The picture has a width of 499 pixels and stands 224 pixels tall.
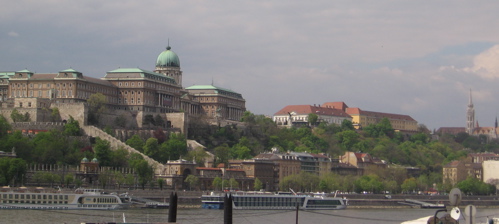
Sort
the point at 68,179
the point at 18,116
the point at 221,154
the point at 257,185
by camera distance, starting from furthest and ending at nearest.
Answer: the point at 221,154, the point at 257,185, the point at 18,116, the point at 68,179

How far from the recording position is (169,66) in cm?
15362

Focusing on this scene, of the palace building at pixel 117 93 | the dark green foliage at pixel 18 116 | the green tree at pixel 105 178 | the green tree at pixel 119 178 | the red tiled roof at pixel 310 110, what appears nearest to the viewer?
the green tree at pixel 105 178

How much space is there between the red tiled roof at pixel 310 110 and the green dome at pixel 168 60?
40372 mm

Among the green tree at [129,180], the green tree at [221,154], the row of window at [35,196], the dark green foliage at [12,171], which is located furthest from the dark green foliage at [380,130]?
the row of window at [35,196]

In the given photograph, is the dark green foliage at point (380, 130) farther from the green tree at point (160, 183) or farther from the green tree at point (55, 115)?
the green tree at point (160, 183)

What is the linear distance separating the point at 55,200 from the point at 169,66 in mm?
80051

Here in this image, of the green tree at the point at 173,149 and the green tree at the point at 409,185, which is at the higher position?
the green tree at the point at 173,149

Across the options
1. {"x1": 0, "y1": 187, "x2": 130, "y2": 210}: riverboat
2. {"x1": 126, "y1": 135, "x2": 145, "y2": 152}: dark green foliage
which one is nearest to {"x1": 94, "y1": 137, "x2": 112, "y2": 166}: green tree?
{"x1": 126, "y1": 135, "x2": 145, "y2": 152}: dark green foliage

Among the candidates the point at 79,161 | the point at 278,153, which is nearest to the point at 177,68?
the point at 278,153

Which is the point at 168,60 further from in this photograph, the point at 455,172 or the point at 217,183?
the point at 217,183

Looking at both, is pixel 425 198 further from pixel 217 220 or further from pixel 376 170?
pixel 217 220

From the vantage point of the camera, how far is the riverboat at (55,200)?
73000 millimetres

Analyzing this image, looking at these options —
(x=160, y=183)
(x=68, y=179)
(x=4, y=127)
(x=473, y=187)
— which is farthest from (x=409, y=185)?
(x=4, y=127)

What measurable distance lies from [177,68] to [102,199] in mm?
78138
